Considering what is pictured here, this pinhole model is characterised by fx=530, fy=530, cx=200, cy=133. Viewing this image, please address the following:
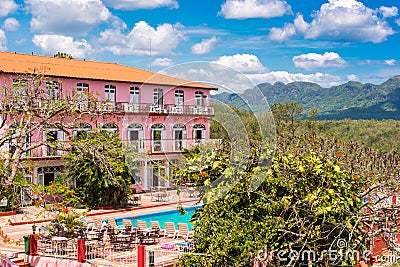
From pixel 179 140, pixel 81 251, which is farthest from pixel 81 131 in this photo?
pixel 179 140

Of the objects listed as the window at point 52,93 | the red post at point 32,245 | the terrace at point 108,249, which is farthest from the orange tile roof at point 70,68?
the red post at point 32,245

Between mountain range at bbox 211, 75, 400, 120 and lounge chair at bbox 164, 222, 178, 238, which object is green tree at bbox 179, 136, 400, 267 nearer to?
lounge chair at bbox 164, 222, 178, 238

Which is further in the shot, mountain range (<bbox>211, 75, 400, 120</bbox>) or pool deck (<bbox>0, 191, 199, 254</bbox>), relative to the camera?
mountain range (<bbox>211, 75, 400, 120</bbox>)

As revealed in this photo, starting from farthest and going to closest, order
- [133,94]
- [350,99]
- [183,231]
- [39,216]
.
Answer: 1. [350,99]
2. [133,94]
3. [39,216]
4. [183,231]

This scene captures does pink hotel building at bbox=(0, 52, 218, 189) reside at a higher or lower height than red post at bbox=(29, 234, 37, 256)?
higher

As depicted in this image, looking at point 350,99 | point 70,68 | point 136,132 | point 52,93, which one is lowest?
point 136,132

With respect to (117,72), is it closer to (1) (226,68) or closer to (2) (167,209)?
(2) (167,209)

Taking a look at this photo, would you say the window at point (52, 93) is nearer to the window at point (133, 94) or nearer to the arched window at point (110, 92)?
the arched window at point (110, 92)

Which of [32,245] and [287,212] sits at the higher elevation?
[287,212]

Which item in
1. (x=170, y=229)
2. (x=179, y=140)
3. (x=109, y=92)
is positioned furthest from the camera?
(x=109, y=92)

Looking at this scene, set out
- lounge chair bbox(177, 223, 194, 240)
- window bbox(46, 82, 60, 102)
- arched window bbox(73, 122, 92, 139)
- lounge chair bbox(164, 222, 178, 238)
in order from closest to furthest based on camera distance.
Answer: arched window bbox(73, 122, 92, 139)
window bbox(46, 82, 60, 102)
lounge chair bbox(177, 223, 194, 240)
lounge chair bbox(164, 222, 178, 238)

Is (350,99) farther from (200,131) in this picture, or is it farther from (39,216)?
(200,131)

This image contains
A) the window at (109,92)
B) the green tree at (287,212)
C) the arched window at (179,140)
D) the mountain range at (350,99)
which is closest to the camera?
the green tree at (287,212)

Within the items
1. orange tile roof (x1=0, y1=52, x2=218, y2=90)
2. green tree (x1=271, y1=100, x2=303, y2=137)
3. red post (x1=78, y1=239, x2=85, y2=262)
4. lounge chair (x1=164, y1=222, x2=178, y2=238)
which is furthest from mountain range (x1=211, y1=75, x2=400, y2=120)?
red post (x1=78, y1=239, x2=85, y2=262)
